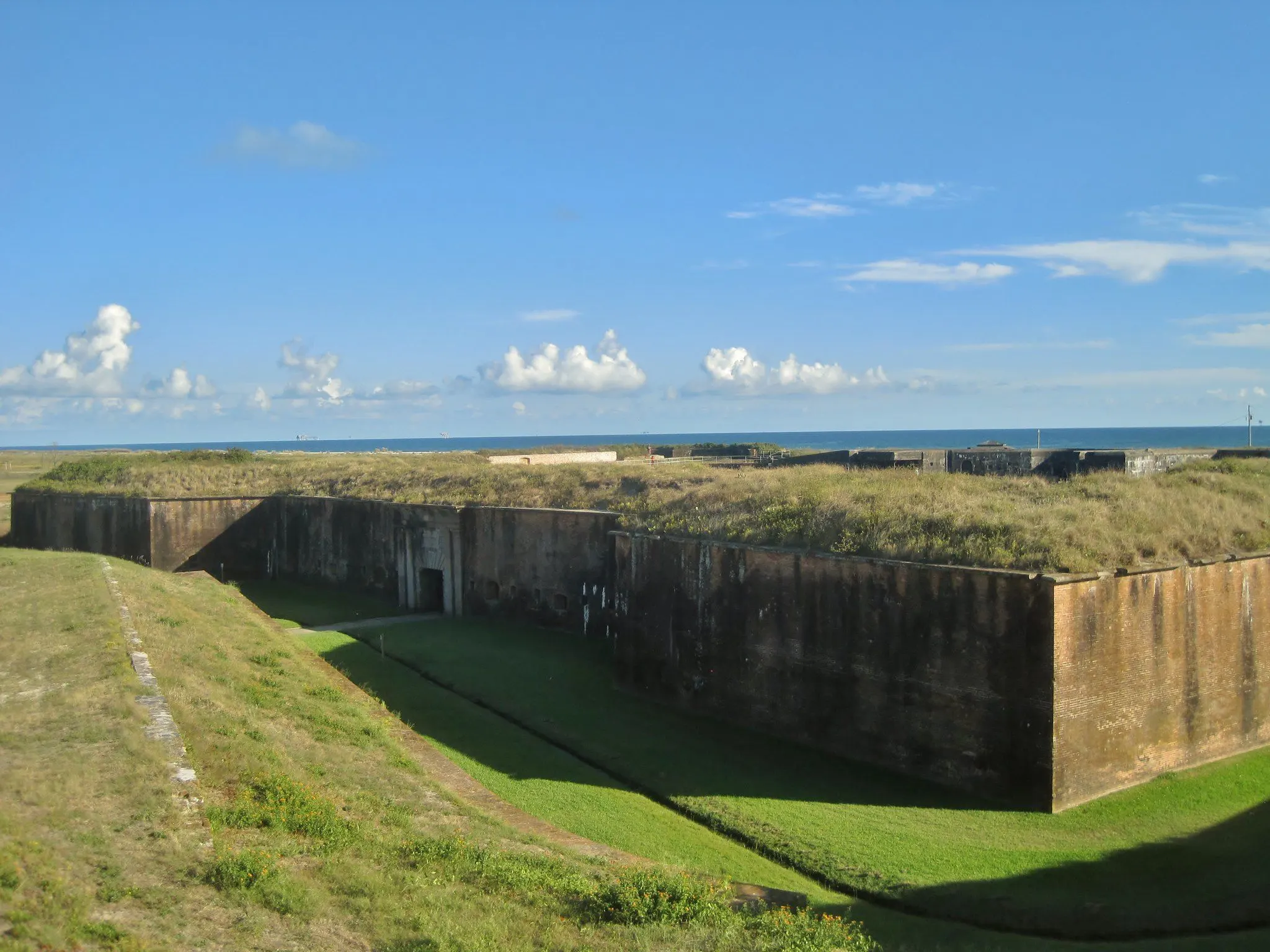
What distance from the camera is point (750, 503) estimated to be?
16.6 m

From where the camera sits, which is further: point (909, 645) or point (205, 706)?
point (909, 645)

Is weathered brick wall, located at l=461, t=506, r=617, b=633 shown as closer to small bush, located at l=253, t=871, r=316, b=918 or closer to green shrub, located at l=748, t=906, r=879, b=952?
green shrub, located at l=748, t=906, r=879, b=952

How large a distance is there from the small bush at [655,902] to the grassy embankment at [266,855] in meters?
0.02

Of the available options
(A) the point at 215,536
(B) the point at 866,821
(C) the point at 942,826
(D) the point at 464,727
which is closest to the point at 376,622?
(D) the point at 464,727

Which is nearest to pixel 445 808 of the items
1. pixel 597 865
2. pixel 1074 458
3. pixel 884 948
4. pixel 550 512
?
pixel 597 865

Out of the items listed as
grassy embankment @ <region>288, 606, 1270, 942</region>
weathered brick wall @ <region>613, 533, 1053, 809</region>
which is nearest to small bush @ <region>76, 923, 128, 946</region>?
grassy embankment @ <region>288, 606, 1270, 942</region>

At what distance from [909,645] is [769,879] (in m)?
3.88

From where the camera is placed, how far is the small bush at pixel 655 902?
23.6 ft

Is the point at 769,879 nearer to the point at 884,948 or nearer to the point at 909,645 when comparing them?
the point at 884,948

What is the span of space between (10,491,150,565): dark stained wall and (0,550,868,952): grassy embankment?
1836cm

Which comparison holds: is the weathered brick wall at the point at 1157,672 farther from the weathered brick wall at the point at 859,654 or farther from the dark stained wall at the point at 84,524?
the dark stained wall at the point at 84,524

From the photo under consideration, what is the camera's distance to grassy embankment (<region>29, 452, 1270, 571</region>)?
12438 mm

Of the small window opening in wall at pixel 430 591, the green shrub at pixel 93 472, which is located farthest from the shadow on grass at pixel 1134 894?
the green shrub at pixel 93 472

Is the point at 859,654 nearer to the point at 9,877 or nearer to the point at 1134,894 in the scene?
the point at 1134,894
